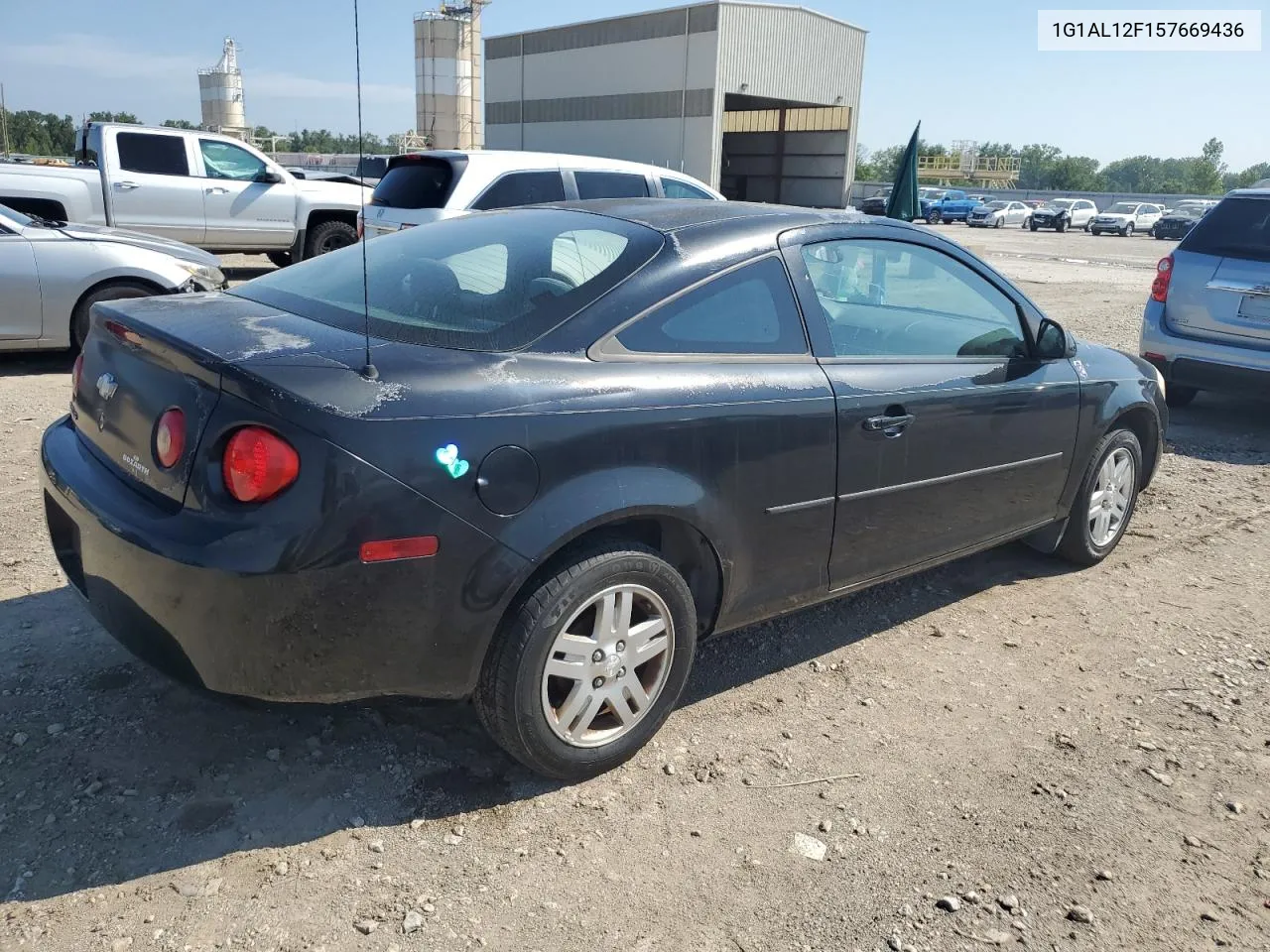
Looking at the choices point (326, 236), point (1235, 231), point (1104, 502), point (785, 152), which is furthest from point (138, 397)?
point (785, 152)

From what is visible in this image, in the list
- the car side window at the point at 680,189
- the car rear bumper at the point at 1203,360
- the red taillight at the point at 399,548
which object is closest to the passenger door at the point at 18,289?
the car side window at the point at 680,189

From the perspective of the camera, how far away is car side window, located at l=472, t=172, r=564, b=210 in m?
8.78

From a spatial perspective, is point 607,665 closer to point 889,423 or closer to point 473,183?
point 889,423

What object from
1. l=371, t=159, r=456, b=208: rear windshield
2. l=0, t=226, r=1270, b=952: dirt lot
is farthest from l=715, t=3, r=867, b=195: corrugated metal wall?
l=0, t=226, r=1270, b=952: dirt lot

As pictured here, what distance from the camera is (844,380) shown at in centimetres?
327

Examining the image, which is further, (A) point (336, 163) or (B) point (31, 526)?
(A) point (336, 163)

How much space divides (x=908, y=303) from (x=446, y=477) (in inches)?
100

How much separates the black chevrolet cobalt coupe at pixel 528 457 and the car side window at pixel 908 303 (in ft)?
0.08

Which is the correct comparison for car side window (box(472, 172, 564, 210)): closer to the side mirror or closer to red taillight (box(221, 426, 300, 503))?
the side mirror

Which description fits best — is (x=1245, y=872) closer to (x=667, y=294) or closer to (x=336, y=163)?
(x=667, y=294)

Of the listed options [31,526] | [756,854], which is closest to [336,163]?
[31,526]

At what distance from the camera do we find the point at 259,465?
2.32 metres

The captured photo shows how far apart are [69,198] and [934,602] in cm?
1029

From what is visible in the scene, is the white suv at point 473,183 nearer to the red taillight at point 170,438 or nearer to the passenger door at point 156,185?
the passenger door at point 156,185
